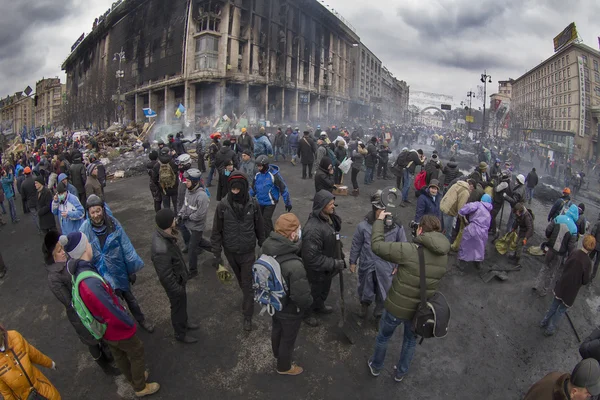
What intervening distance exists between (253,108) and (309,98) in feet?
41.3

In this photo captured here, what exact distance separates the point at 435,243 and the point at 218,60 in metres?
36.6

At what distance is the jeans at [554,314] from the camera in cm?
461

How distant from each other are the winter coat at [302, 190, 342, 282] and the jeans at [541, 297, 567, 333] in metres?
3.63

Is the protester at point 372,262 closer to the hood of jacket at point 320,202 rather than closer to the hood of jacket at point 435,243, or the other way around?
the hood of jacket at point 320,202

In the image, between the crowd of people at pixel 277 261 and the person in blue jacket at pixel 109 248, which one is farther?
the person in blue jacket at pixel 109 248

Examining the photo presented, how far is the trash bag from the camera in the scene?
6.83 meters

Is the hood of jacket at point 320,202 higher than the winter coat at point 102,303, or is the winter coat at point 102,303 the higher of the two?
the hood of jacket at point 320,202

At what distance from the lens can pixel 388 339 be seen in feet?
11.1

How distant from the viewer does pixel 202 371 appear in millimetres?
3623

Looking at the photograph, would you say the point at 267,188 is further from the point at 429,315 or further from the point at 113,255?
the point at 429,315

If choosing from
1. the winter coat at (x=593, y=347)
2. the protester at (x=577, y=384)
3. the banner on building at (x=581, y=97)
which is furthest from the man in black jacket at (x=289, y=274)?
the banner on building at (x=581, y=97)

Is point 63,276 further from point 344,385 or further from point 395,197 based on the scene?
point 395,197

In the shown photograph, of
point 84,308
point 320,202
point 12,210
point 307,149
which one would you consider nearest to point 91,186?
point 84,308

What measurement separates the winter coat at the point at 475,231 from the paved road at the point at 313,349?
0.47 meters
